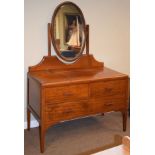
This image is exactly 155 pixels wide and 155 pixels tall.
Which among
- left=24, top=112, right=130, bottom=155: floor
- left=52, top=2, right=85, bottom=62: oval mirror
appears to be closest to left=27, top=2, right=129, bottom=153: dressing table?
left=52, top=2, right=85, bottom=62: oval mirror

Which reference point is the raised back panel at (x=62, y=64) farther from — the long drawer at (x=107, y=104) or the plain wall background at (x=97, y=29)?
the long drawer at (x=107, y=104)

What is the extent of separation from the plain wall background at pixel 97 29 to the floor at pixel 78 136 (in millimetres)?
794

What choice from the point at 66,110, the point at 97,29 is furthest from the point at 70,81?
the point at 97,29

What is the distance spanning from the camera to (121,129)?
118 inches

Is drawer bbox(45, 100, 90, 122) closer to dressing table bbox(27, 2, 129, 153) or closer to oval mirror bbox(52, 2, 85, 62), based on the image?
dressing table bbox(27, 2, 129, 153)

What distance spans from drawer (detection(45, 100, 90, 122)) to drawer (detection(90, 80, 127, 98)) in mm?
162

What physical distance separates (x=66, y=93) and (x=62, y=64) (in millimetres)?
636

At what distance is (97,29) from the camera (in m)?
3.27

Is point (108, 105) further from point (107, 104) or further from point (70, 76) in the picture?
point (70, 76)

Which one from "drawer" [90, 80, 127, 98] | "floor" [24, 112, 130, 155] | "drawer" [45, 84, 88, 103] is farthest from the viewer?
"drawer" [90, 80, 127, 98]

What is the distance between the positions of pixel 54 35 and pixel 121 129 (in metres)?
1.44

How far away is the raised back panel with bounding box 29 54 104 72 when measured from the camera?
2.89 metres
